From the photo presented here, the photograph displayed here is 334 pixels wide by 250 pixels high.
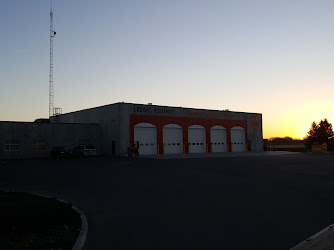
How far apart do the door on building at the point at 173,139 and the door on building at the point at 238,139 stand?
10754mm

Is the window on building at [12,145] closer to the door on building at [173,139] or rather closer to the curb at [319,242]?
the door on building at [173,139]

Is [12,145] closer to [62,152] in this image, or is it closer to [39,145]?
[39,145]

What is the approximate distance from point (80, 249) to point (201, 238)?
2384 millimetres

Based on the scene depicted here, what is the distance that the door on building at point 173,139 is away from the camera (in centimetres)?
4422

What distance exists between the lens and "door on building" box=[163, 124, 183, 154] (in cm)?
4422

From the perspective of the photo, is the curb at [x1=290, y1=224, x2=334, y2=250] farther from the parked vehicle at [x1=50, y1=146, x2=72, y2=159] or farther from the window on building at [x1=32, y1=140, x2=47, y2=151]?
the window on building at [x1=32, y1=140, x2=47, y2=151]

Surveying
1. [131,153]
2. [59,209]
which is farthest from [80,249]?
[131,153]

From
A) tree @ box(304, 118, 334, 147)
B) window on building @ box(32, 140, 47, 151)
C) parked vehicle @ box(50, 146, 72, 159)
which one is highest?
tree @ box(304, 118, 334, 147)

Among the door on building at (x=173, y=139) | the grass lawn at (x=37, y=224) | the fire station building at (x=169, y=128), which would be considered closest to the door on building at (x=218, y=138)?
the fire station building at (x=169, y=128)

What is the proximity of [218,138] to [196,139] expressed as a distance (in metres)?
4.68

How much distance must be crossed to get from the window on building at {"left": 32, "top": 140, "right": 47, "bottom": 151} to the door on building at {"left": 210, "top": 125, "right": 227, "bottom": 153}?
78.5ft

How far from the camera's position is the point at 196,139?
47500 mm

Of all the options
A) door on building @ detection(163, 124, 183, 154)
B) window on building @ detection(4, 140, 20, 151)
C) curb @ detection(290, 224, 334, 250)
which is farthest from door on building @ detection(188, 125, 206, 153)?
curb @ detection(290, 224, 334, 250)

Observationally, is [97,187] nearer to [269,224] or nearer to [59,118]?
[269,224]
